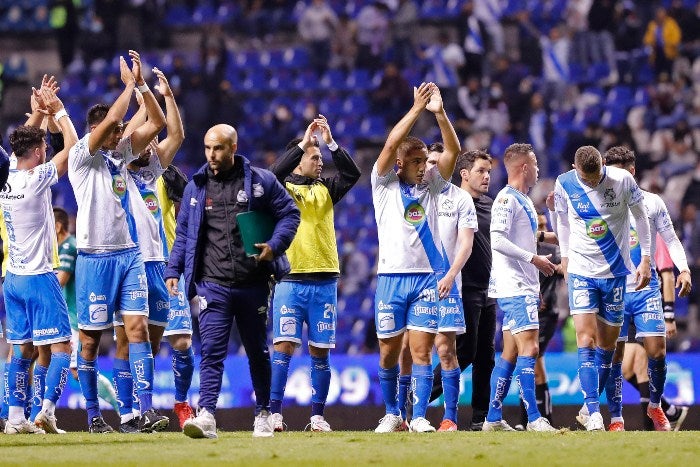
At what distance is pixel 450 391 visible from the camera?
12.2 meters

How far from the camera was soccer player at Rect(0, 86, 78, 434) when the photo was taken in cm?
1145

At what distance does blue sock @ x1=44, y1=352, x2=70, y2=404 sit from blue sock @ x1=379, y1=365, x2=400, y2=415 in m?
3.02

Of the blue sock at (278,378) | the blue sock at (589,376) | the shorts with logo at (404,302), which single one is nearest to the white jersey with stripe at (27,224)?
the blue sock at (278,378)

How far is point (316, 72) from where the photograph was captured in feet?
92.4

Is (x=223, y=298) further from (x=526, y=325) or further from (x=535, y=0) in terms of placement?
(x=535, y=0)

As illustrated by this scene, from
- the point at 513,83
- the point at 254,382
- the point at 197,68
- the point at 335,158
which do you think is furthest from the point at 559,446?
the point at 197,68

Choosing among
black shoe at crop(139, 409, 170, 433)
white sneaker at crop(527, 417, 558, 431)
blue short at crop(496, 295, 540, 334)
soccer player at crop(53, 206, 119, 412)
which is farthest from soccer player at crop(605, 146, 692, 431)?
soccer player at crop(53, 206, 119, 412)

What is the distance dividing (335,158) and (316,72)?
1608 centimetres

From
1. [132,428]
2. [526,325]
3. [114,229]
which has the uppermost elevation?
[114,229]

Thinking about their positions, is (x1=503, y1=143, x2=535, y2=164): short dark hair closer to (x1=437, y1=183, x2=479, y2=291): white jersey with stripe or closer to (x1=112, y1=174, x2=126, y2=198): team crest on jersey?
Answer: (x1=437, y1=183, x2=479, y2=291): white jersey with stripe

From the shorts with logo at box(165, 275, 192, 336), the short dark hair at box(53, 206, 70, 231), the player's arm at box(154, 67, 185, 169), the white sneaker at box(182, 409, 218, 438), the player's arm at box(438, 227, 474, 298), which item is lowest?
the white sneaker at box(182, 409, 218, 438)

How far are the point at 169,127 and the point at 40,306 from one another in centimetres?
211

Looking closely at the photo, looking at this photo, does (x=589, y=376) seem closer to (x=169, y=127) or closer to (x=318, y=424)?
(x=318, y=424)

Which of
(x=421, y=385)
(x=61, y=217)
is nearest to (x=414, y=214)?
(x=421, y=385)
